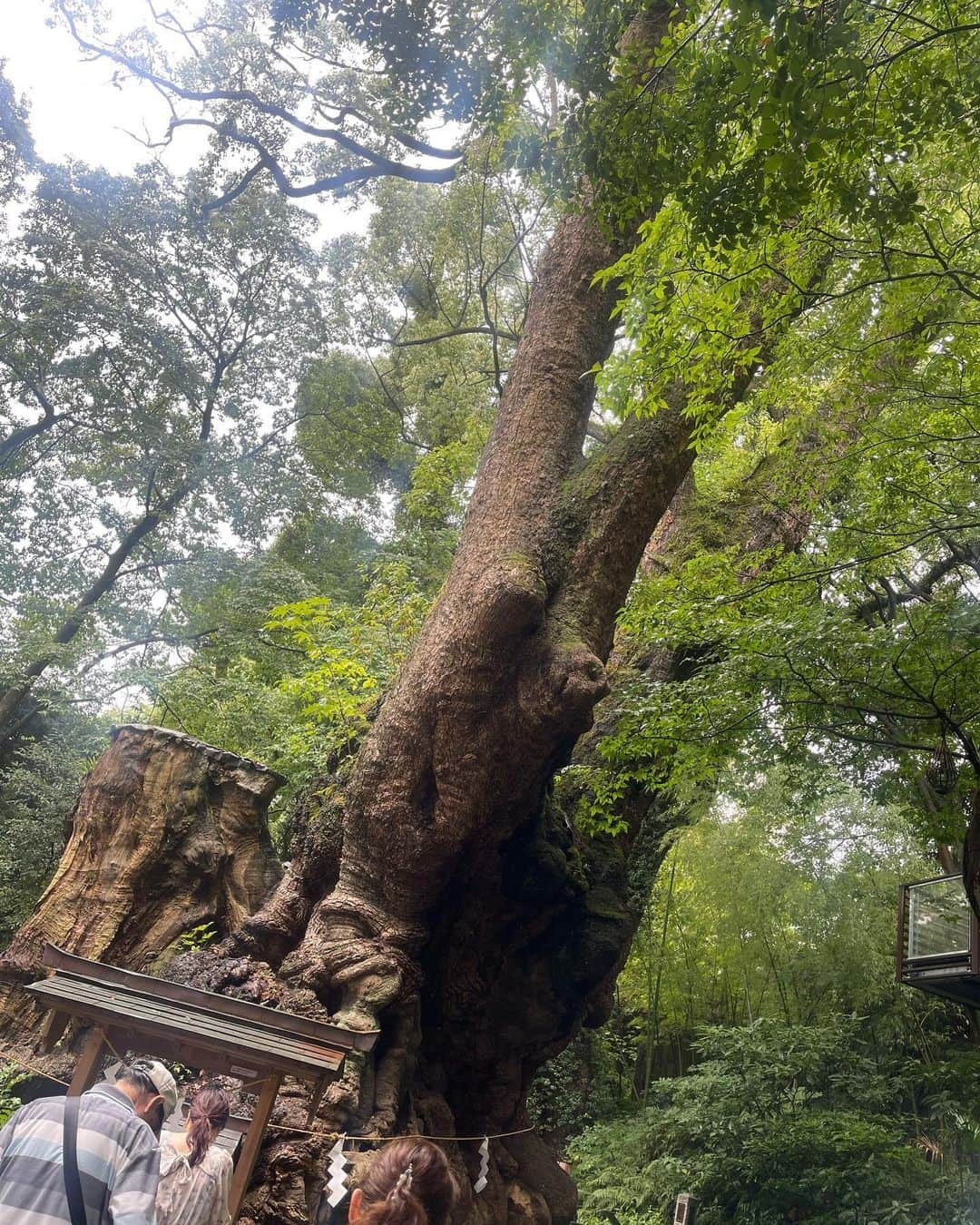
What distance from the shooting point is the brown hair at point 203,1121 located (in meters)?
2.83

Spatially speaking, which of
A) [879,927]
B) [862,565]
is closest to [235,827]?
[862,565]

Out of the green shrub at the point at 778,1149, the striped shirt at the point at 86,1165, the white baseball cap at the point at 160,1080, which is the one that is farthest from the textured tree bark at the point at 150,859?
Result: the green shrub at the point at 778,1149

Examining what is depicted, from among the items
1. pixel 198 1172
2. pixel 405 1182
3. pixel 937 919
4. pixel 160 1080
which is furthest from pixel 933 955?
pixel 405 1182

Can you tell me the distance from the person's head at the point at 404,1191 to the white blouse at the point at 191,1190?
1503 mm

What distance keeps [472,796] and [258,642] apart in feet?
24.5

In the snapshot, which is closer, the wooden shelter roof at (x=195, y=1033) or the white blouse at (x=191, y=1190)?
the white blouse at (x=191, y=1190)

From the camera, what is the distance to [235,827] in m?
5.63

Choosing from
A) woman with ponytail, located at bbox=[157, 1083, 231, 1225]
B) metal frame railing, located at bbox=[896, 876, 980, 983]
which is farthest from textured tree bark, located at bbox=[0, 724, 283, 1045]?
metal frame railing, located at bbox=[896, 876, 980, 983]

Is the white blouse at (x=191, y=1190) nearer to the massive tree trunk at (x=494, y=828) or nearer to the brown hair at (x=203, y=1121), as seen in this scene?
the brown hair at (x=203, y=1121)

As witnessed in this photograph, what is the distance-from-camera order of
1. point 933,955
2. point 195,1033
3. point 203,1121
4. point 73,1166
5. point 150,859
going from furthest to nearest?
point 933,955 < point 150,859 < point 195,1033 < point 203,1121 < point 73,1166

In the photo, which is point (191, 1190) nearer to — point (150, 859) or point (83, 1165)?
point (83, 1165)

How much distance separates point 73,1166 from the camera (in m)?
1.91

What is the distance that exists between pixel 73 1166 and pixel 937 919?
922 centimetres

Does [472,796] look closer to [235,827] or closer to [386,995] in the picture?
[386,995]
